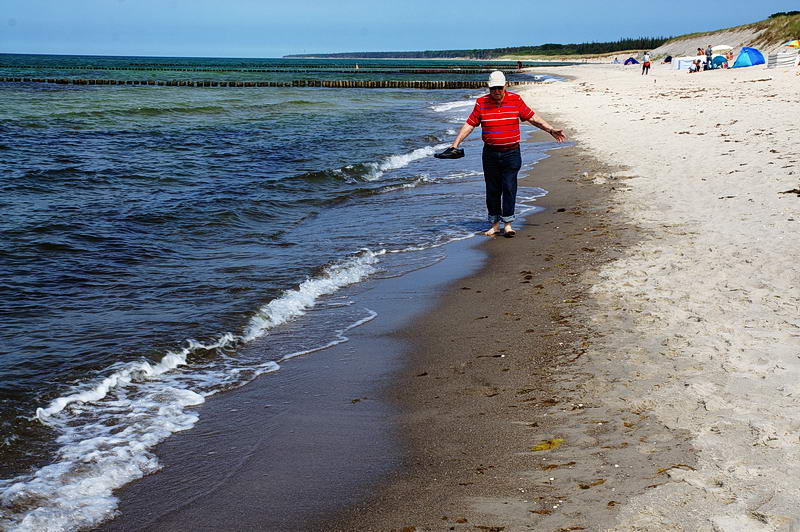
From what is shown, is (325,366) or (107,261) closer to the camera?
(325,366)

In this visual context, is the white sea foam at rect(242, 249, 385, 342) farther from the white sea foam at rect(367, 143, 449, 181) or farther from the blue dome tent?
the blue dome tent

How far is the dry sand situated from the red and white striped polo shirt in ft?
4.08

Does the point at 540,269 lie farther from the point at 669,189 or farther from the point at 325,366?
the point at 669,189

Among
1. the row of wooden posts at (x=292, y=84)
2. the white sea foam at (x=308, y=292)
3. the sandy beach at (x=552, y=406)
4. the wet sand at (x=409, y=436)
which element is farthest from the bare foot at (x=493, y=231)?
the row of wooden posts at (x=292, y=84)

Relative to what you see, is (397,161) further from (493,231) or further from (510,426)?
(510,426)

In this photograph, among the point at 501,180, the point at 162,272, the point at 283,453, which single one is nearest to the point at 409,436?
the point at 283,453

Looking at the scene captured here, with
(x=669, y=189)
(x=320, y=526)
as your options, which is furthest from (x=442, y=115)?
(x=320, y=526)

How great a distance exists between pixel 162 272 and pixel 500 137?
4.22 metres

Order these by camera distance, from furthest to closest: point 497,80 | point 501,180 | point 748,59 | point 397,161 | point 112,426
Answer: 1. point 748,59
2. point 397,161
3. point 501,180
4. point 497,80
5. point 112,426

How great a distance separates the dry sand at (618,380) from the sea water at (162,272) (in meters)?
1.31

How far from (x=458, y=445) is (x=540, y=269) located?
368cm

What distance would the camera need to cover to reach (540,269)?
23.4 ft

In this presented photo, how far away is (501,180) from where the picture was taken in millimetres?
8859

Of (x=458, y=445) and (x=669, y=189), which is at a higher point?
(x=669, y=189)
